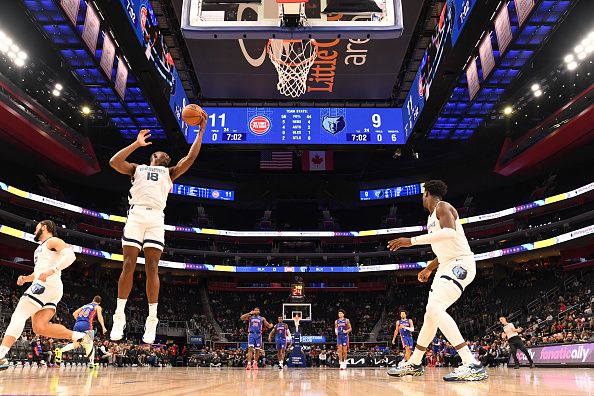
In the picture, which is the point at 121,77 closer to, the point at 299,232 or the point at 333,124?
the point at 333,124

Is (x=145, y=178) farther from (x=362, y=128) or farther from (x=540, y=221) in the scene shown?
(x=540, y=221)

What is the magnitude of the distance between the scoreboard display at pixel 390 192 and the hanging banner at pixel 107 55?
26.8m

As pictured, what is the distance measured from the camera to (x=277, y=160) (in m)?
31.7

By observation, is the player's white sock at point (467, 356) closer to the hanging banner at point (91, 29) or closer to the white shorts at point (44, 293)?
the white shorts at point (44, 293)

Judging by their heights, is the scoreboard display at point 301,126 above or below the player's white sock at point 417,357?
above

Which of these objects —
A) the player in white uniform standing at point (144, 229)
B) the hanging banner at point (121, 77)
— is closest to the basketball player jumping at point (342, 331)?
the hanging banner at point (121, 77)

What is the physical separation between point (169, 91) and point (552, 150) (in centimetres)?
2162

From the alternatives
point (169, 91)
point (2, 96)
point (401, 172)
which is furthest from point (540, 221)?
point (2, 96)

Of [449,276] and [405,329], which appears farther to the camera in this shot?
[405,329]

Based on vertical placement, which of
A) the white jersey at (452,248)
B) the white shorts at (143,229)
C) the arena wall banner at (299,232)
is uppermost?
the arena wall banner at (299,232)

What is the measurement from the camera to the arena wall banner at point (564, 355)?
13.0 metres

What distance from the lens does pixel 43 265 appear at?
6422 millimetres

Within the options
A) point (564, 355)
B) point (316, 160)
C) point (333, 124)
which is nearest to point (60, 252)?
point (333, 124)

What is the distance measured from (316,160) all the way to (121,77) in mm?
17980
